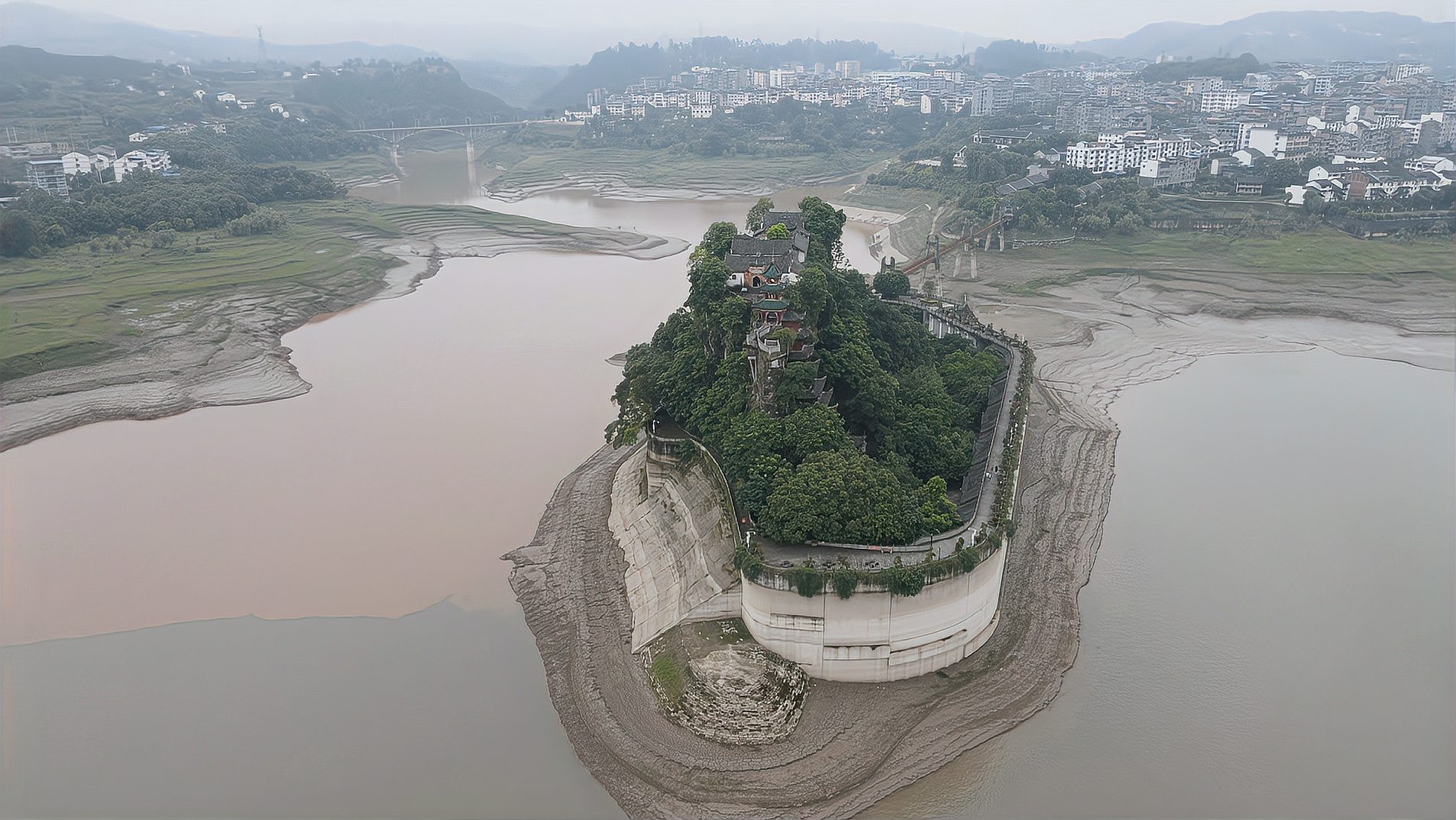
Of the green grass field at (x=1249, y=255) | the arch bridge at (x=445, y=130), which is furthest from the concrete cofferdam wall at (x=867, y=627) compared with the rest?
the arch bridge at (x=445, y=130)

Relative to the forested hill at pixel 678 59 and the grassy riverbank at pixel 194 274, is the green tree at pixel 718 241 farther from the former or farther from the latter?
the forested hill at pixel 678 59

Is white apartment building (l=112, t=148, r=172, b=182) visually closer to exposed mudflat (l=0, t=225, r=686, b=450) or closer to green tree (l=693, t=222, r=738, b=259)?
exposed mudflat (l=0, t=225, r=686, b=450)

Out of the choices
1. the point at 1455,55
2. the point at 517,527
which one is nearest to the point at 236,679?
the point at 517,527

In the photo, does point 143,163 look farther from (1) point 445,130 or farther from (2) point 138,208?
(1) point 445,130

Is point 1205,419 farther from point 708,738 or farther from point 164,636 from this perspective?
point 164,636

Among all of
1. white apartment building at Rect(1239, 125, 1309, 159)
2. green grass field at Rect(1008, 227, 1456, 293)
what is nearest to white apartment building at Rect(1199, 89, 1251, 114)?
white apartment building at Rect(1239, 125, 1309, 159)

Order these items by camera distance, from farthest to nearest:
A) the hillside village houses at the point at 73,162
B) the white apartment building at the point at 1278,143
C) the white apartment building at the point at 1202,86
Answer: the white apartment building at the point at 1202,86 → the white apartment building at the point at 1278,143 → the hillside village houses at the point at 73,162

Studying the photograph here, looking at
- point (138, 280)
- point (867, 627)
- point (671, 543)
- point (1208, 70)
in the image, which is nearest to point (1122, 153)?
point (671, 543)
